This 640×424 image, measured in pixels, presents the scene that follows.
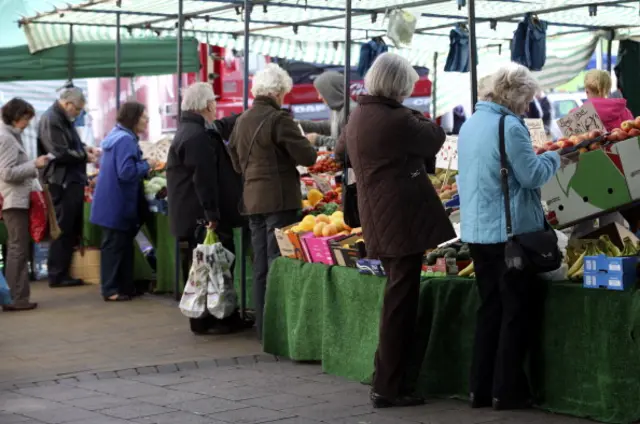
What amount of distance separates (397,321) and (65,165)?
21.0 feet

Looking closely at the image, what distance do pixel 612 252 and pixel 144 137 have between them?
1597cm

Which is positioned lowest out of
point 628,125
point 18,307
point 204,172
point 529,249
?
point 18,307

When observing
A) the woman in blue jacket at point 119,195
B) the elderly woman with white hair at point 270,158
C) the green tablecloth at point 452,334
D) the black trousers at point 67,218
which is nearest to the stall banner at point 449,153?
the elderly woman with white hair at point 270,158

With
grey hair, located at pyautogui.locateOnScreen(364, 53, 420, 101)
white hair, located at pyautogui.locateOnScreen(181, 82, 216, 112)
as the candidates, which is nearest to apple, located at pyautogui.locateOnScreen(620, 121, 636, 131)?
grey hair, located at pyautogui.locateOnScreen(364, 53, 420, 101)

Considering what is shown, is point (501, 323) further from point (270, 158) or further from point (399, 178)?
point (270, 158)

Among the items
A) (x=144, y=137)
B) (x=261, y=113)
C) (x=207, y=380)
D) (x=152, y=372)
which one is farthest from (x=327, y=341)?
(x=144, y=137)

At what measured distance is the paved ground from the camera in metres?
6.06

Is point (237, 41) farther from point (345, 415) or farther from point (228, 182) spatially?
point (345, 415)

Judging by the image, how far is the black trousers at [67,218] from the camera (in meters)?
11.7

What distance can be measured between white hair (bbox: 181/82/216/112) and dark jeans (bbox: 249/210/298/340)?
4.21ft

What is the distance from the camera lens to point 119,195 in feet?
35.4

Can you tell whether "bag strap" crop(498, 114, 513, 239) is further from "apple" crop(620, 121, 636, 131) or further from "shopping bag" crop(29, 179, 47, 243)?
"shopping bag" crop(29, 179, 47, 243)

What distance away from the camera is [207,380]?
717 centimetres

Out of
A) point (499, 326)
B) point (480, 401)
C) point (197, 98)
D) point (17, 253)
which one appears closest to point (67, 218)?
point (17, 253)
